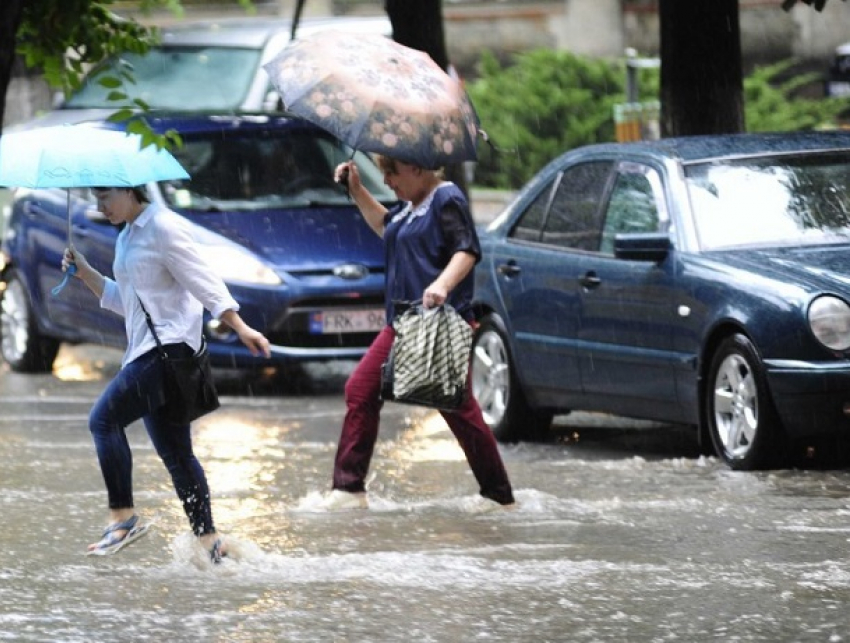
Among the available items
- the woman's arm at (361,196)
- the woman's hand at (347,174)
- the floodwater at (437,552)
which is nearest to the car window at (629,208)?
the floodwater at (437,552)

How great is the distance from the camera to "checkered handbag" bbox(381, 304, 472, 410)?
28.9ft

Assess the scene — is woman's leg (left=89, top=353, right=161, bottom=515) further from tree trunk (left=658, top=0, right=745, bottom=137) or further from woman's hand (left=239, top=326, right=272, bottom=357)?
tree trunk (left=658, top=0, right=745, bottom=137)

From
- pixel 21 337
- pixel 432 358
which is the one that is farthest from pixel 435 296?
pixel 21 337

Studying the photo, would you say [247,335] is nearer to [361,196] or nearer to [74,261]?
[74,261]

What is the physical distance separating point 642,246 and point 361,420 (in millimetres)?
1947

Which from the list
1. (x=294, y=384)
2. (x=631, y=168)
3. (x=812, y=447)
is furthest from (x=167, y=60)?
(x=812, y=447)

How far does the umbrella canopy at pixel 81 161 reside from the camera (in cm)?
785

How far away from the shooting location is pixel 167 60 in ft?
63.0

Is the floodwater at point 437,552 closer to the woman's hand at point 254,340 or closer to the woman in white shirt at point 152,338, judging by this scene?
the woman in white shirt at point 152,338

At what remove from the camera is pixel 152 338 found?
7.84 m

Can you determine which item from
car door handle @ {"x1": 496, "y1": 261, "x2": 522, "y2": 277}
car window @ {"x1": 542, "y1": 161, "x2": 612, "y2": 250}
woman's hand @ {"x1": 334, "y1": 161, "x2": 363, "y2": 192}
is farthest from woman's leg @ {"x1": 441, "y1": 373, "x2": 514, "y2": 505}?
car door handle @ {"x1": 496, "y1": 261, "x2": 522, "y2": 277}

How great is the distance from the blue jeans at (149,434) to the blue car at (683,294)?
119 inches

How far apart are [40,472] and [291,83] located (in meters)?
2.79

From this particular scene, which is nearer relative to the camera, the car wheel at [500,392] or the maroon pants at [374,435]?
the maroon pants at [374,435]
